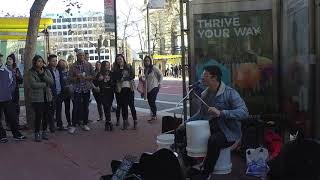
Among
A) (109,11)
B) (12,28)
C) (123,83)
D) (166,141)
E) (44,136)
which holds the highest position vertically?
(109,11)

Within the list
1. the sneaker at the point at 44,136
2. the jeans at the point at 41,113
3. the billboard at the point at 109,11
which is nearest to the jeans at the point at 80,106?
the jeans at the point at 41,113

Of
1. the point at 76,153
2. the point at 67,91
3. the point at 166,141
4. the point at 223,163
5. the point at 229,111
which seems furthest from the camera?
the point at 67,91

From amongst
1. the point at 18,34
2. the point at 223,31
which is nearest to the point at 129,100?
the point at 223,31

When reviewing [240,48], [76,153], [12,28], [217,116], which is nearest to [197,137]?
[217,116]

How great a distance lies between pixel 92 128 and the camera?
41.2 feet

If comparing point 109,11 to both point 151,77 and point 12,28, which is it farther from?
point 151,77

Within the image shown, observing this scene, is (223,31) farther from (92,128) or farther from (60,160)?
(92,128)

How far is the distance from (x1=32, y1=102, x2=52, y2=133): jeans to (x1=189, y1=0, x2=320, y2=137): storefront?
3.65 metres

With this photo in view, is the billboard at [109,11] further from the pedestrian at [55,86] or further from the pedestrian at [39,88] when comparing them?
the pedestrian at [39,88]

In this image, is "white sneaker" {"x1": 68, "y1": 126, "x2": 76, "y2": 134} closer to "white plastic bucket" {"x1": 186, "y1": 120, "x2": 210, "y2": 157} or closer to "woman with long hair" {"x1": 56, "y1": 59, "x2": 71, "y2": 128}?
"woman with long hair" {"x1": 56, "y1": 59, "x2": 71, "y2": 128}

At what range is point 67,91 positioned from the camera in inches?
470

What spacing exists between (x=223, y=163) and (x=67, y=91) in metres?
6.15

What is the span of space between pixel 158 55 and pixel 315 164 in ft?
252

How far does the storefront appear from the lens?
7.81 meters
